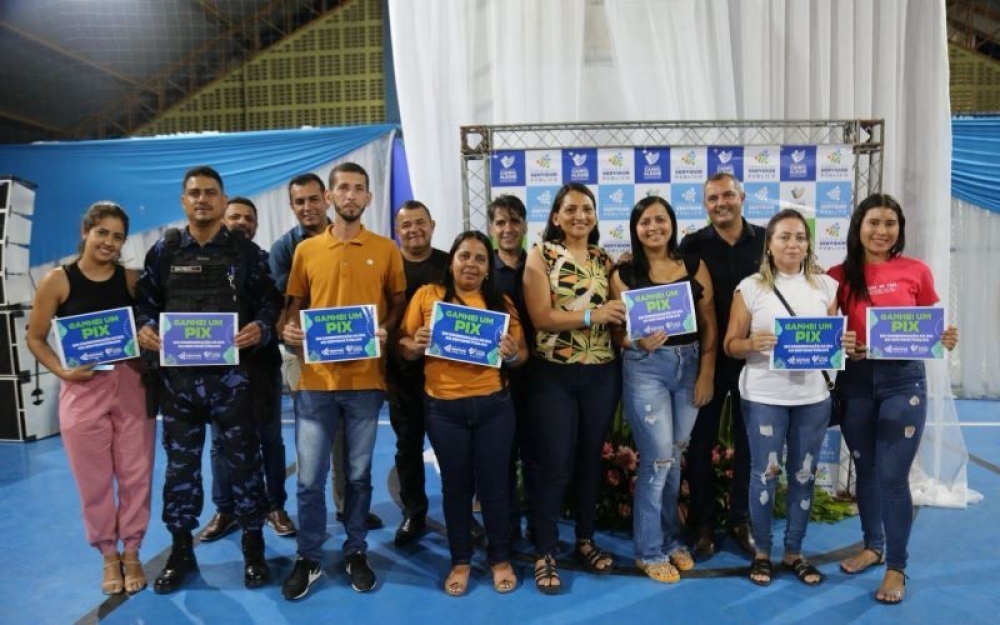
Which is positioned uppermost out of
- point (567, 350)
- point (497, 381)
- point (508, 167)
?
point (508, 167)

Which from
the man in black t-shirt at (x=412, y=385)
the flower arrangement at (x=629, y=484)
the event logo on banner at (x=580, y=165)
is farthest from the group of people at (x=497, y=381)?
the event logo on banner at (x=580, y=165)

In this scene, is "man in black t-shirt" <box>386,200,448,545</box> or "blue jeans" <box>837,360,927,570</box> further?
"man in black t-shirt" <box>386,200,448,545</box>

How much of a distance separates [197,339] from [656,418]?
1766 millimetres

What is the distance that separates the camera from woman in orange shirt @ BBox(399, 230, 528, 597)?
234 cm

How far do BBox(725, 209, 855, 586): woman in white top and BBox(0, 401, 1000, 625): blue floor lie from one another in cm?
43

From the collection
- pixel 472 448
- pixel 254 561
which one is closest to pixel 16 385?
pixel 254 561

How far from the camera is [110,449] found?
8.29 feet

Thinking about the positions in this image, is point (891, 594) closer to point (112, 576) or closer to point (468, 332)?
A: point (468, 332)

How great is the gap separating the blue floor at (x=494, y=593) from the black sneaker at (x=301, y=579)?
3 cm

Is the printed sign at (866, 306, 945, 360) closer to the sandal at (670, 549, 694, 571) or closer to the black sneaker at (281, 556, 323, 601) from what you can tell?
the sandal at (670, 549, 694, 571)

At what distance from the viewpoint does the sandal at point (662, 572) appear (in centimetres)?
255

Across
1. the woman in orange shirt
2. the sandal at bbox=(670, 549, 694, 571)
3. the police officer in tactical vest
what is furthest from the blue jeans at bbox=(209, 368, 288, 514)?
the sandal at bbox=(670, 549, 694, 571)

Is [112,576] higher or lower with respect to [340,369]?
lower

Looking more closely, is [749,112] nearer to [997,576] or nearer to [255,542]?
[997,576]
